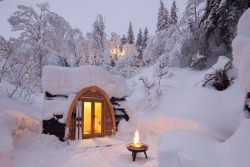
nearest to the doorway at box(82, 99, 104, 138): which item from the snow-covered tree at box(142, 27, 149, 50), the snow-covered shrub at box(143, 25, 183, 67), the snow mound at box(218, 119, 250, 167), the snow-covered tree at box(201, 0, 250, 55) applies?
the snow mound at box(218, 119, 250, 167)

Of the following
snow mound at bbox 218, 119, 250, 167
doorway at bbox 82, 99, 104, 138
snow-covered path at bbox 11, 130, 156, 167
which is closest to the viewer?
snow mound at bbox 218, 119, 250, 167

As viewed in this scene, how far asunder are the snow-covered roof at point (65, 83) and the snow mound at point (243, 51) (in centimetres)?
601

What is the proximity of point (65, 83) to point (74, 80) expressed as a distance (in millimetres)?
395

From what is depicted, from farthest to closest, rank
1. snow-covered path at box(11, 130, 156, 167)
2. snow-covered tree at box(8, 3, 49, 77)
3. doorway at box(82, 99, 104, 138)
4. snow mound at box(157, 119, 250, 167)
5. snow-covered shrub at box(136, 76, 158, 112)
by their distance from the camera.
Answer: snow-covered tree at box(8, 3, 49, 77), snow-covered shrub at box(136, 76, 158, 112), doorway at box(82, 99, 104, 138), snow-covered path at box(11, 130, 156, 167), snow mound at box(157, 119, 250, 167)

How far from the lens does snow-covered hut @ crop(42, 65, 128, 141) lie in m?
8.54

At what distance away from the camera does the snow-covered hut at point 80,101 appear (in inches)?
336

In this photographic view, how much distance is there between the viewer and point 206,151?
3.90 metres

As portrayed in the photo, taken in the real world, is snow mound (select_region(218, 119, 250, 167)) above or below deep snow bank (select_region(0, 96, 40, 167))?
above

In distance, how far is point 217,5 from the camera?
10422 mm

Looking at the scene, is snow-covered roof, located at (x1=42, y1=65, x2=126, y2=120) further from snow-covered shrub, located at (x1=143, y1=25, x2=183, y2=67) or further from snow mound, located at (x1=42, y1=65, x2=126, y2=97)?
snow-covered shrub, located at (x1=143, y1=25, x2=183, y2=67)

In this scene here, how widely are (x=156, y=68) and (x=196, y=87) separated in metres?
7.11

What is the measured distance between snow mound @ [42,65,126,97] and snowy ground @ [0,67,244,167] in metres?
1.61

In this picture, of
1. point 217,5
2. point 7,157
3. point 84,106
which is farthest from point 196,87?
point 7,157

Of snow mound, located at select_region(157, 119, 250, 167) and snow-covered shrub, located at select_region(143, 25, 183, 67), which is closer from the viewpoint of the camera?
snow mound, located at select_region(157, 119, 250, 167)
